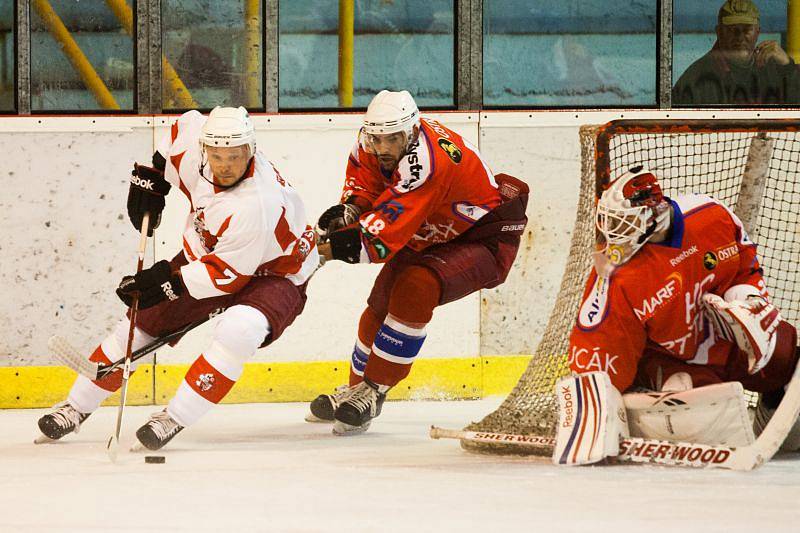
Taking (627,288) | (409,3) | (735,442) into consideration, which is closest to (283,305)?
(627,288)

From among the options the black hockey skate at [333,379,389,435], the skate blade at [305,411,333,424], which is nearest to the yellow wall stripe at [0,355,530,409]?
the skate blade at [305,411,333,424]

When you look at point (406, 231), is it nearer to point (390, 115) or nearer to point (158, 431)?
point (390, 115)

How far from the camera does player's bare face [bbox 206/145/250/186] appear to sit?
12.8 feet

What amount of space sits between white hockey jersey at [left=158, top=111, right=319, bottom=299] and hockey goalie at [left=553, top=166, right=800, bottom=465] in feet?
3.19

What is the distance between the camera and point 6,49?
523 cm

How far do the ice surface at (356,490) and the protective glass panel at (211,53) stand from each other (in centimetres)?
159

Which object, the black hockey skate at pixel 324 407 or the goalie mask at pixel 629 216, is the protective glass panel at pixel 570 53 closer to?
the black hockey skate at pixel 324 407

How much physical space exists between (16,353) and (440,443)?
6.11 ft

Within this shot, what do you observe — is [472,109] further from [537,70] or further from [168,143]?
[168,143]

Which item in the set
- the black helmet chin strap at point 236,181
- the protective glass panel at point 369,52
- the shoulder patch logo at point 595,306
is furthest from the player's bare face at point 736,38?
the black helmet chin strap at point 236,181

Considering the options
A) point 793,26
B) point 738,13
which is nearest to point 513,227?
point 738,13

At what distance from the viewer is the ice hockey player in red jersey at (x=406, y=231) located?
4.09 meters

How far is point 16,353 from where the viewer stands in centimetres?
507

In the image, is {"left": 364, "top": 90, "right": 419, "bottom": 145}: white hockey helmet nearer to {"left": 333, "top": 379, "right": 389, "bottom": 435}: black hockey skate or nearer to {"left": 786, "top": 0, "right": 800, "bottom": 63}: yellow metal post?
{"left": 333, "top": 379, "right": 389, "bottom": 435}: black hockey skate
